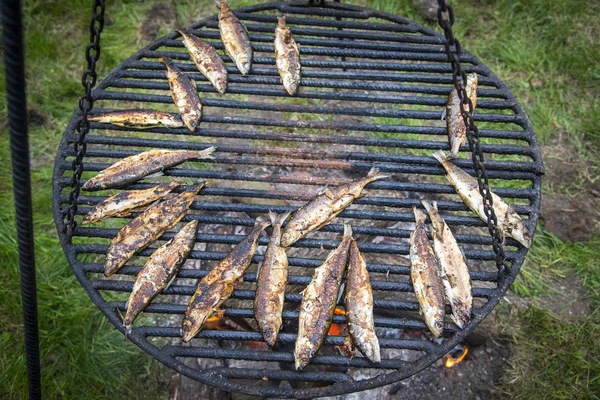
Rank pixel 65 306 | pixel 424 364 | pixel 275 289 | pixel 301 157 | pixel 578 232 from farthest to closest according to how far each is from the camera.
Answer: pixel 578 232 → pixel 65 306 → pixel 301 157 → pixel 275 289 → pixel 424 364

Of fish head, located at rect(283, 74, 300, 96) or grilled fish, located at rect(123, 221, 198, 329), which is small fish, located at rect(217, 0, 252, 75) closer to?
fish head, located at rect(283, 74, 300, 96)

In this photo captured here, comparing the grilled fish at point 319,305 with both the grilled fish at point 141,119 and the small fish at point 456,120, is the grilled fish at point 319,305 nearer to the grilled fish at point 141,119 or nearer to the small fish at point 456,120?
the small fish at point 456,120

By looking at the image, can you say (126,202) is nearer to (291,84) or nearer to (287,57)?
(291,84)

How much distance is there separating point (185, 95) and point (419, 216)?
1.56 metres

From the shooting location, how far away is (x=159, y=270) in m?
2.43

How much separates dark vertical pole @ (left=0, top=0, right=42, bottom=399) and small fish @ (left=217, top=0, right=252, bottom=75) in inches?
61.9

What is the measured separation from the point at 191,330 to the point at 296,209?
32.6 inches

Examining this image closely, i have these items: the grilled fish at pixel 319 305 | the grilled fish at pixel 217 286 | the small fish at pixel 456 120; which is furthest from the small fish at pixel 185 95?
the small fish at pixel 456 120

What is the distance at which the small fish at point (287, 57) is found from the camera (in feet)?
9.88

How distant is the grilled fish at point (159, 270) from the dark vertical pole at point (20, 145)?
43 cm

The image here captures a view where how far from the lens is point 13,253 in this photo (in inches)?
143

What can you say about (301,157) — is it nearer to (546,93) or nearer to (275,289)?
(275,289)

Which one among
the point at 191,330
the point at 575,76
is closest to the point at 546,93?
the point at 575,76

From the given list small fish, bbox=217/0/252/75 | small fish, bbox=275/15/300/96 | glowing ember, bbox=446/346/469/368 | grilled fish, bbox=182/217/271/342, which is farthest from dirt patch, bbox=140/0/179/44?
glowing ember, bbox=446/346/469/368
